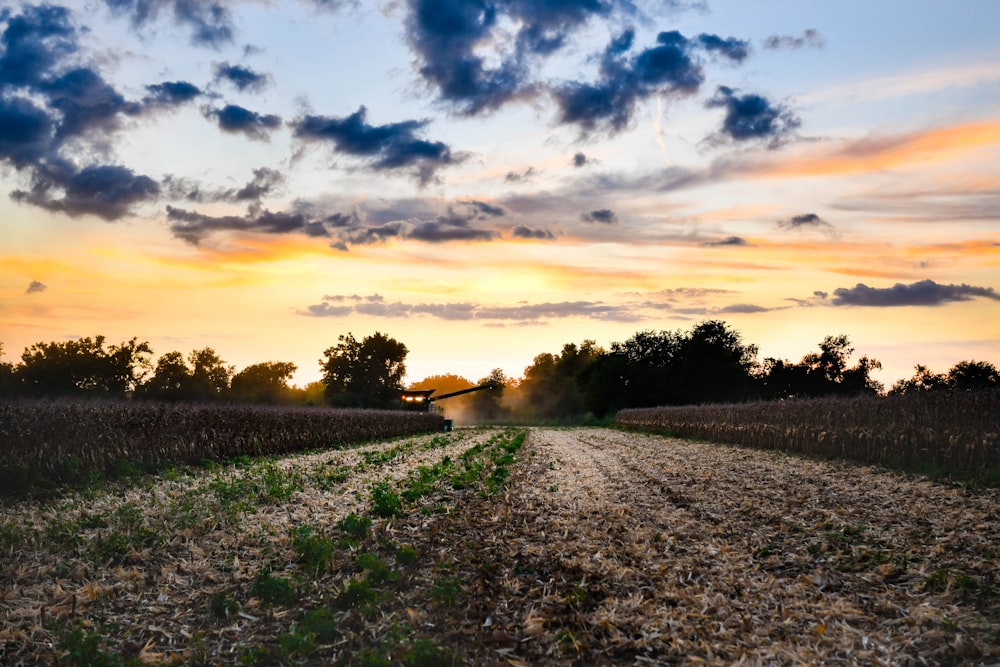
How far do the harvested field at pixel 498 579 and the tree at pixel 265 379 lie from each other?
7210 centimetres

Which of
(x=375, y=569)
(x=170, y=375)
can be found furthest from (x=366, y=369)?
(x=375, y=569)

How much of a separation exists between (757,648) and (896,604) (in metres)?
2.32

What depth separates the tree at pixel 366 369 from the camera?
90688 mm

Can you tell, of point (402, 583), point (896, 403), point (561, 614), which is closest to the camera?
point (561, 614)

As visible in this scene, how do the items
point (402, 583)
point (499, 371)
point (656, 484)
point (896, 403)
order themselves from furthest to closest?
point (499, 371)
point (896, 403)
point (656, 484)
point (402, 583)

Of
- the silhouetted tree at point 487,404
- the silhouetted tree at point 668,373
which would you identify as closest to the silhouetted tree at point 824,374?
the silhouetted tree at point 668,373

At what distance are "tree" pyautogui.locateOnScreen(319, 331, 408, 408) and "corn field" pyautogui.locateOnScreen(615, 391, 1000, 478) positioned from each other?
63.8 m

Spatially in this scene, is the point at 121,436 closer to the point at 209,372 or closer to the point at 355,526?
the point at 355,526

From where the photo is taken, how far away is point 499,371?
465 ft

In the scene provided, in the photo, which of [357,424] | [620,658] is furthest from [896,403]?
[357,424]

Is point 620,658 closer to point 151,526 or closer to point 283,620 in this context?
point 283,620

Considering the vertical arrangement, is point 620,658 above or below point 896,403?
below

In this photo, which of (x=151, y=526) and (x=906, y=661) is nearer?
(x=906, y=661)

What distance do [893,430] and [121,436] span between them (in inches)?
873
